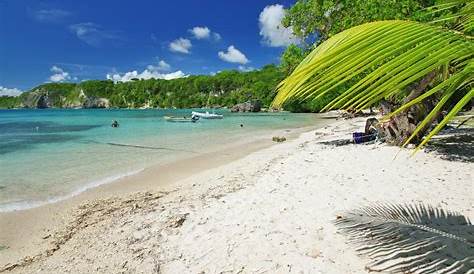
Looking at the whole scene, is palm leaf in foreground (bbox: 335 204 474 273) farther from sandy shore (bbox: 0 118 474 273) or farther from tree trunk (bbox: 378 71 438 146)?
tree trunk (bbox: 378 71 438 146)

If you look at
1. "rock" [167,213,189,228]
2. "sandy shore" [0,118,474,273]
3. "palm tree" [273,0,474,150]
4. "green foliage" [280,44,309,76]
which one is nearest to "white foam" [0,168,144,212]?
"sandy shore" [0,118,474,273]

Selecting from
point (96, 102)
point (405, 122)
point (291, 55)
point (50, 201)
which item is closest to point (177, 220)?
point (50, 201)

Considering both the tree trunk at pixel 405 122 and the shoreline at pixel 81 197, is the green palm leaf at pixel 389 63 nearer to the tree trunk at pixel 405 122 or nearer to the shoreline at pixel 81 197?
the shoreline at pixel 81 197

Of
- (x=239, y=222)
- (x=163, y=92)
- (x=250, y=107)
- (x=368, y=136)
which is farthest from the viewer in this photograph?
(x=163, y=92)

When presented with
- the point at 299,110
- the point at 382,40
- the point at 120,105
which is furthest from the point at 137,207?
the point at 120,105

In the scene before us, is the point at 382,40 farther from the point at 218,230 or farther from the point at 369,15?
the point at 369,15

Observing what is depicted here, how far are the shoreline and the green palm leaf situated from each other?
608 cm

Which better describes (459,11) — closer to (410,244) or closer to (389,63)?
(389,63)

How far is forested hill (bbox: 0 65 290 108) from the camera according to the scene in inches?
4766

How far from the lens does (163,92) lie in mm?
151625

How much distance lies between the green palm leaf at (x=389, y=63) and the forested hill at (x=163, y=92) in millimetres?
80969

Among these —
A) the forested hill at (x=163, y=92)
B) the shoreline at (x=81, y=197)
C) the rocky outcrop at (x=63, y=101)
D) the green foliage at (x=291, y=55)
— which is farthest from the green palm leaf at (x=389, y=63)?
the rocky outcrop at (x=63, y=101)

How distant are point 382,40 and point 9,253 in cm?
659

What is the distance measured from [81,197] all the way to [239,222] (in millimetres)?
5253
